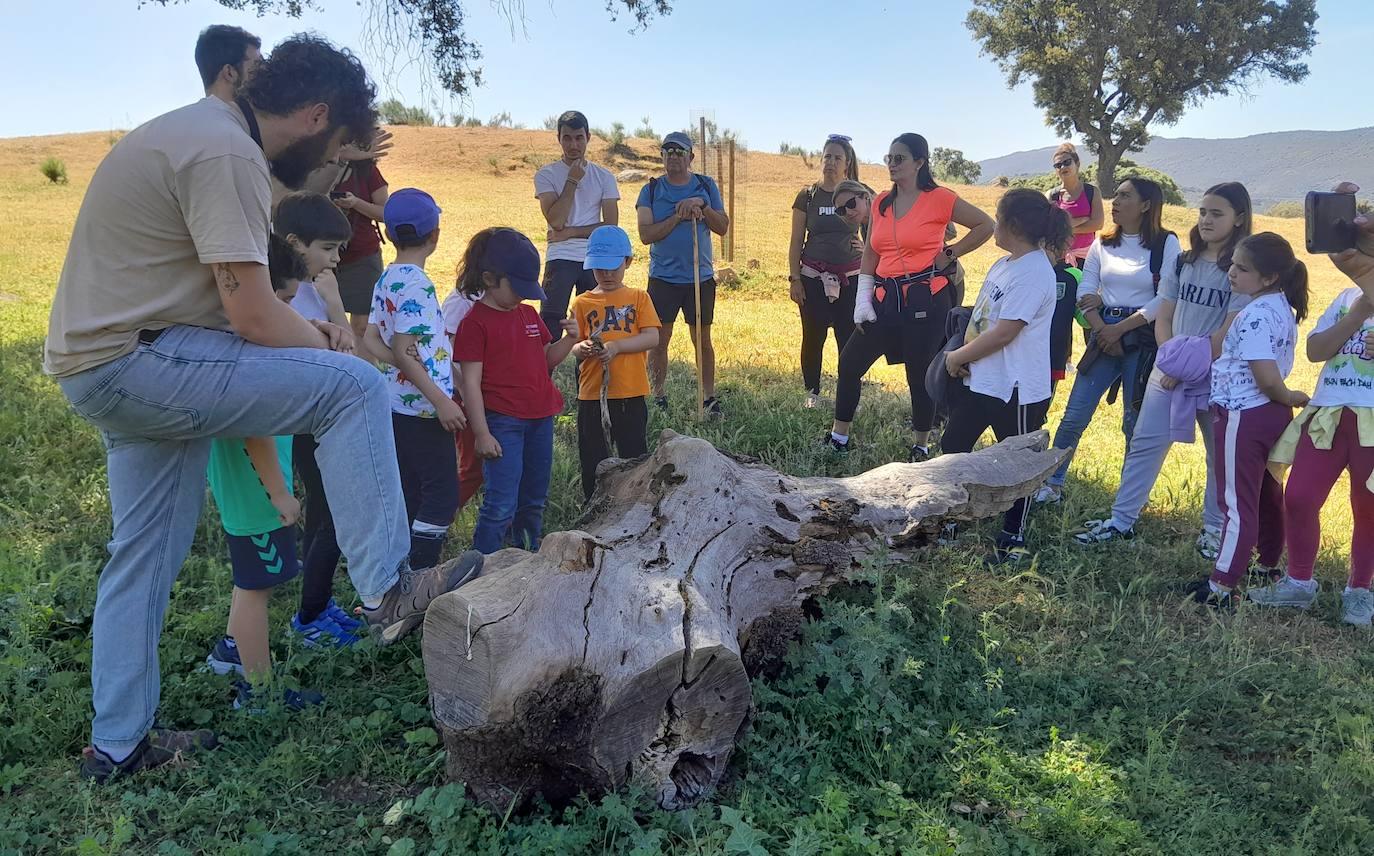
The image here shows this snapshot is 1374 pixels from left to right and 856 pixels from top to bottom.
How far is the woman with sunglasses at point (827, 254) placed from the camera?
6.81 metres

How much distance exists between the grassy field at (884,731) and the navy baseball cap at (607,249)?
143 centimetres

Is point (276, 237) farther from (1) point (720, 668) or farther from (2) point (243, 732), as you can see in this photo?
(1) point (720, 668)

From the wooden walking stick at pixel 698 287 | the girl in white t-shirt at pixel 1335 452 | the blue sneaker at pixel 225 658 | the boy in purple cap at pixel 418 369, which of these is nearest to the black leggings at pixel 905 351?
the wooden walking stick at pixel 698 287

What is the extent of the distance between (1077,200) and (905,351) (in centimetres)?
208

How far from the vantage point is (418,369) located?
12.0 feet

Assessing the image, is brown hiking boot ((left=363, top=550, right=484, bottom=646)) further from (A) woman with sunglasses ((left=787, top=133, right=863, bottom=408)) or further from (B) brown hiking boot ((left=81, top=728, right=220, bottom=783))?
(A) woman with sunglasses ((left=787, top=133, right=863, bottom=408))

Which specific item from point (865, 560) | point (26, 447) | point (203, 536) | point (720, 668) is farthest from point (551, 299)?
point (720, 668)

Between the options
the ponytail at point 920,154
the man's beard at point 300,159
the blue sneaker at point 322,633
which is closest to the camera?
the man's beard at point 300,159

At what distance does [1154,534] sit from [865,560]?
8.15ft

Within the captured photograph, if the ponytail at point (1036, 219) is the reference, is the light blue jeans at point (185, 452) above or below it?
below

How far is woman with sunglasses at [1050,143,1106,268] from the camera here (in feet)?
22.3

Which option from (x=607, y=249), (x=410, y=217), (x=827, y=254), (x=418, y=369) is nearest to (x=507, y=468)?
(x=418, y=369)

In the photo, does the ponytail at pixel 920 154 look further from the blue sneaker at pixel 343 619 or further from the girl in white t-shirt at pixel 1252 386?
the blue sneaker at pixel 343 619

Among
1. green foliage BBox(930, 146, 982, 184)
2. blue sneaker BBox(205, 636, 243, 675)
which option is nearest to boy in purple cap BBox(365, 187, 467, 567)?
blue sneaker BBox(205, 636, 243, 675)
